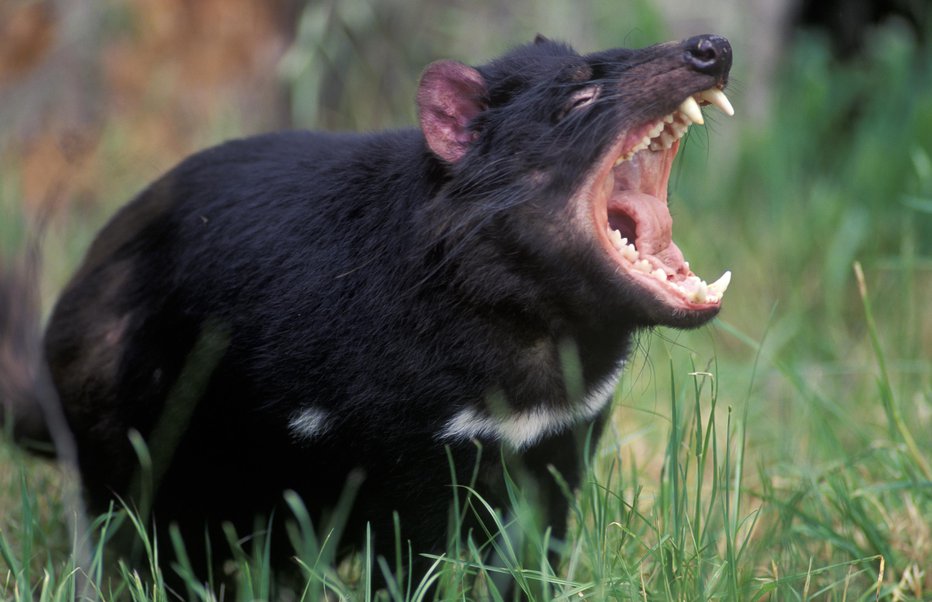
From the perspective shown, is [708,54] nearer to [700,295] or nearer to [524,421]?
[700,295]

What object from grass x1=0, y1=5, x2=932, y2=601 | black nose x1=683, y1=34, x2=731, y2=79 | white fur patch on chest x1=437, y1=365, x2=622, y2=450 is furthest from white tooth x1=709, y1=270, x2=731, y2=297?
black nose x1=683, y1=34, x2=731, y2=79

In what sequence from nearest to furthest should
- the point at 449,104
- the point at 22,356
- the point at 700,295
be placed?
the point at 700,295 → the point at 449,104 → the point at 22,356

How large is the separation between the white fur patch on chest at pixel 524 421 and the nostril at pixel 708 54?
633 mm

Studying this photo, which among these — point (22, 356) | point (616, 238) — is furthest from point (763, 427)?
point (22, 356)

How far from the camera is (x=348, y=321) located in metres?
2.50

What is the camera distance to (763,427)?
152 inches

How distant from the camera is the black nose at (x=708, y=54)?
7.91ft

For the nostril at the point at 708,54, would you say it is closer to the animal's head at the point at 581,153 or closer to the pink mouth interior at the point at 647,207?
the animal's head at the point at 581,153

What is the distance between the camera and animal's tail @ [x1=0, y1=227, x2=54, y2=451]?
3.12m

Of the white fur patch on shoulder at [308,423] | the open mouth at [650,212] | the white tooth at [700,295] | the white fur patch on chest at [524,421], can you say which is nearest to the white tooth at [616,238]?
the open mouth at [650,212]

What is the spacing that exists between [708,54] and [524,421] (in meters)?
0.79

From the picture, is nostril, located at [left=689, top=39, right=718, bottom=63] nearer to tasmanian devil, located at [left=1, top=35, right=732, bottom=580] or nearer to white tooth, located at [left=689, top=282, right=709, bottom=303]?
tasmanian devil, located at [left=1, top=35, right=732, bottom=580]

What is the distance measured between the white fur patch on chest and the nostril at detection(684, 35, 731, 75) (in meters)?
0.63

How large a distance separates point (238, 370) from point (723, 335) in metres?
2.37
